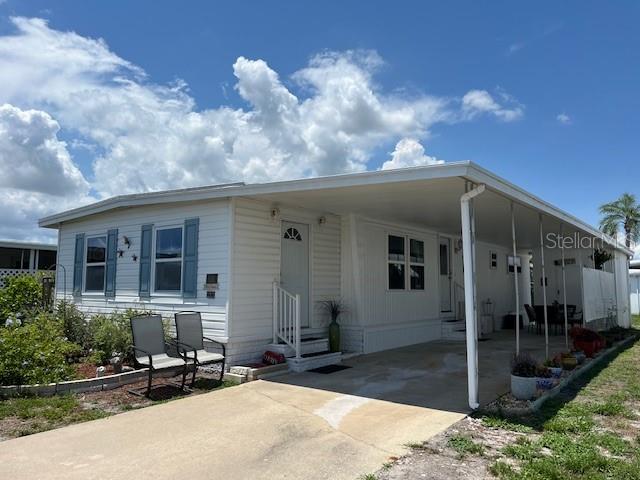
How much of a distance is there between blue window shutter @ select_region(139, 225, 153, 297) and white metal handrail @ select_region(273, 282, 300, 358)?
2513mm

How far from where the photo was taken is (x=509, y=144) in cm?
1153

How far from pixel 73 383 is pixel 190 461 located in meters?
2.97

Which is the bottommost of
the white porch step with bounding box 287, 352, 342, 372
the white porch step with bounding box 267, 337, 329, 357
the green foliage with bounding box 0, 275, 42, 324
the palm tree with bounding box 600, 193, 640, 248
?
the white porch step with bounding box 287, 352, 342, 372

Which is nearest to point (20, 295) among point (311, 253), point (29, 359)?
point (29, 359)

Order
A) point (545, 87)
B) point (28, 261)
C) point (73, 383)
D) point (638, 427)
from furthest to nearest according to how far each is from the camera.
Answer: point (28, 261) → point (545, 87) → point (73, 383) → point (638, 427)

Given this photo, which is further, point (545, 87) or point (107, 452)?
point (545, 87)

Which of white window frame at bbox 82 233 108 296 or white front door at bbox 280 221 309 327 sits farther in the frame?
white window frame at bbox 82 233 108 296

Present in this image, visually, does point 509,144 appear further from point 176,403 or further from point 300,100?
point 176,403

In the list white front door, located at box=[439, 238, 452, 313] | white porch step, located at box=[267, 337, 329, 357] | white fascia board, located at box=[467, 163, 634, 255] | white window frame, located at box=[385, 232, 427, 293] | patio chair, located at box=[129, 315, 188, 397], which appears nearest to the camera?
white fascia board, located at box=[467, 163, 634, 255]

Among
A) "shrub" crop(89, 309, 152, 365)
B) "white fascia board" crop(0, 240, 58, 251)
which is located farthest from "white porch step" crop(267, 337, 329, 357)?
"white fascia board" crop(0, 240, 58, 251)

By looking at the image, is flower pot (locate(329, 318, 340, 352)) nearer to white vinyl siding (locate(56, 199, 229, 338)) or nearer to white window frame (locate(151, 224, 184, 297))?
white vinyl siding (locate(56, 199, 229, 338))

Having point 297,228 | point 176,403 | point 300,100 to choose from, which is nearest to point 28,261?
point 300,100

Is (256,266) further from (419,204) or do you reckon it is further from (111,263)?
(111,263)

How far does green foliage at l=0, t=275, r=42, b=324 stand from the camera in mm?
10973
